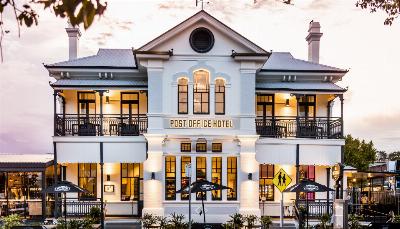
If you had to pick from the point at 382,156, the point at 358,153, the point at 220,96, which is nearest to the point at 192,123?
the point at 220,96

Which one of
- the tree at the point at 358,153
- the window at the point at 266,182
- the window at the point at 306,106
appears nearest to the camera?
the window at the point at 266,182

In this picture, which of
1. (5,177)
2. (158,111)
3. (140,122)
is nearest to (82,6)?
(158,111)

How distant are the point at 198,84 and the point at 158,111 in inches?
93.3

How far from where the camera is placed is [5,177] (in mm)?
26891

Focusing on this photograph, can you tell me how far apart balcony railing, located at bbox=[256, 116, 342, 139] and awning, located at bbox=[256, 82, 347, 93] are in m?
1.53

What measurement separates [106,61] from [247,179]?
33.9ft

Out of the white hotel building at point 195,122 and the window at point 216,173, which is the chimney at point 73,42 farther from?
the window at point 216,173

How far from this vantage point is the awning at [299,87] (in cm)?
2673

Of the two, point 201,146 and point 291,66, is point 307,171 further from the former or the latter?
point 201,146

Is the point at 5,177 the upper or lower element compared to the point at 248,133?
lower

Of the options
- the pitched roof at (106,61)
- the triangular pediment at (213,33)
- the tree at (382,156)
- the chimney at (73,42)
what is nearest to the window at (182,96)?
the triangular pediment at (213,33)

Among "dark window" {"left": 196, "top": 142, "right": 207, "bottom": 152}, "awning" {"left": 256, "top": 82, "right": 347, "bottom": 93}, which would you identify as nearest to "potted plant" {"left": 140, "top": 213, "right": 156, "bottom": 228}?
"dark window" {"left": 196, "top": 142, "right": 207, "bottom": 152}

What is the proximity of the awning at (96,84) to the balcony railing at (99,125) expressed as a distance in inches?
61.0

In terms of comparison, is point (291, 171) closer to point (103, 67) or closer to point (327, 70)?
point (327, 70)
